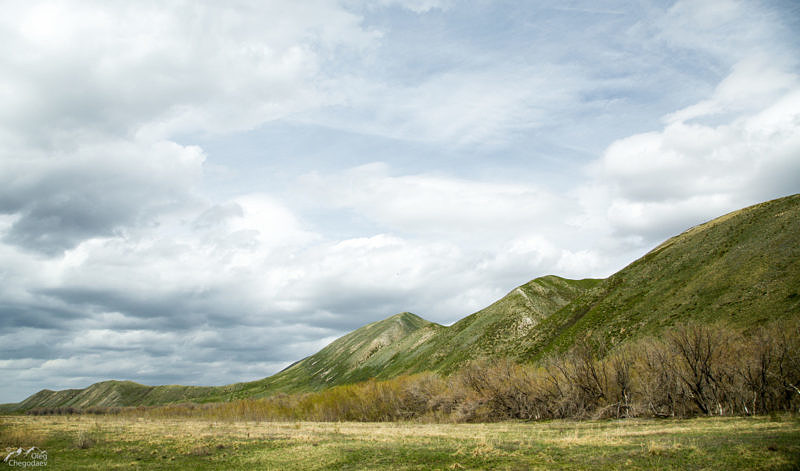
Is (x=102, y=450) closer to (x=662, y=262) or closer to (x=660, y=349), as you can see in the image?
(x=660, y=349)

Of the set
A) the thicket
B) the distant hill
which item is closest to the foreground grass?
the thicket

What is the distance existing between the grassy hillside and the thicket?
29.4 ft

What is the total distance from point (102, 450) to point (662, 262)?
412 ft

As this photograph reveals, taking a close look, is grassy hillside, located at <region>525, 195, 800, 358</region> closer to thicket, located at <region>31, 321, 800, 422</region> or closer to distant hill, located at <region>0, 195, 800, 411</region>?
distant hill, located at <region>0, 195, 800, 411</region>

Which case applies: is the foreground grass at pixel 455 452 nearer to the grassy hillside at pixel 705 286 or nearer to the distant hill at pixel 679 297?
the grassy hillside at pixel 705 286

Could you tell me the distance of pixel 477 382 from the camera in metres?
85.5

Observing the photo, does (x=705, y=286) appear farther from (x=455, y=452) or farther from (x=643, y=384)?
(x=455, y=452)

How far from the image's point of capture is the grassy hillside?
239 feet

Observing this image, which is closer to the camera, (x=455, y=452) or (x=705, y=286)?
(x=455, y=452)

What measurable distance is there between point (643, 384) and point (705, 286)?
45.1 meters

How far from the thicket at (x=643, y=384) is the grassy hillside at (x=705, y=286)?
353 inches

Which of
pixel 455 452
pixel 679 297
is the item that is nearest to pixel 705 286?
pixel 679 297

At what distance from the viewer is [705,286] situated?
3499 inches

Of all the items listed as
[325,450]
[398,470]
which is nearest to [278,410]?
[325,450]
